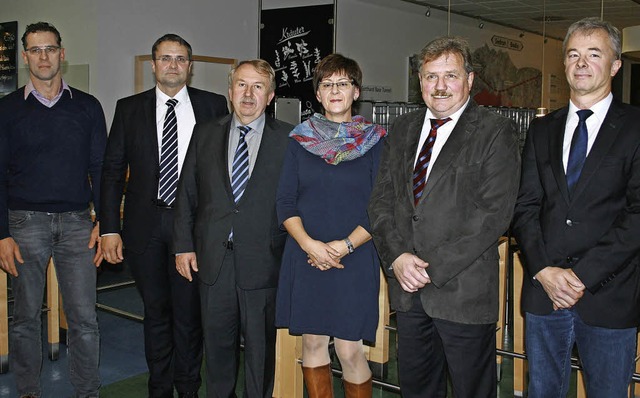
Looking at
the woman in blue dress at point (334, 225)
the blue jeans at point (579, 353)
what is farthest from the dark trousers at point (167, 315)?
the blue jeans at point (579, 353)

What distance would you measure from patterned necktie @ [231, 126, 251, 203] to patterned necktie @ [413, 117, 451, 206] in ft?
2.39

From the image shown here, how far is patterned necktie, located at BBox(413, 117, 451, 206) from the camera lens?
7.72ft

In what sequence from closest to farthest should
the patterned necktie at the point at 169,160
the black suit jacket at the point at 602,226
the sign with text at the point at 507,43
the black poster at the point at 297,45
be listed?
the black suit jacket at the point at 602,226 → the patterned necktie at the point at 169,160 → the black poster at the point at 297,45 → the sign with text at the point at 507,43

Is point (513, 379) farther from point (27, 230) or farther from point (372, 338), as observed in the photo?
point (27, 230)

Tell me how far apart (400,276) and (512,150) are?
569mm

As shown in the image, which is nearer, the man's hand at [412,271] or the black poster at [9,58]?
the man's hand at [412,271]

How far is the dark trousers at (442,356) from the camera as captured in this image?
2285 mm

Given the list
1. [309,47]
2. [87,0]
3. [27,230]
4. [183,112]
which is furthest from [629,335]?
[87,0]

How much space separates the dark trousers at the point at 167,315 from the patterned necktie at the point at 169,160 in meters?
0.08

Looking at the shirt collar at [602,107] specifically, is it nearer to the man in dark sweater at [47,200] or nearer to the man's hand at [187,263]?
the man's hand at [187,263]

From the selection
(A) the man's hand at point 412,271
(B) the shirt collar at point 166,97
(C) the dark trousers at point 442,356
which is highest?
(B) the shirt collar at point 166,97

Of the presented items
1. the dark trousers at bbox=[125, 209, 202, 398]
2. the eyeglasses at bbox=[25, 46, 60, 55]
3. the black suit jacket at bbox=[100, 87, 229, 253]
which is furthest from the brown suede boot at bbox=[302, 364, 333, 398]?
the eyeglasses at bbox=[25, 46, 60, 55]

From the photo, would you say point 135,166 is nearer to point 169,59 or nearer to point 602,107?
point 169,59

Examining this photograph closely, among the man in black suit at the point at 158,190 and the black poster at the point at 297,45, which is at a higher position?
the black poster at the point at 297,45
